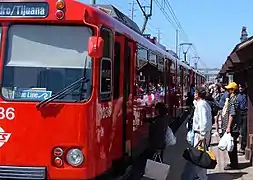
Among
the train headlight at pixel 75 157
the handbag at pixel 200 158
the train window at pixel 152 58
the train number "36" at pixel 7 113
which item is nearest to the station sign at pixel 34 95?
the train number "36" at pixel 7 113

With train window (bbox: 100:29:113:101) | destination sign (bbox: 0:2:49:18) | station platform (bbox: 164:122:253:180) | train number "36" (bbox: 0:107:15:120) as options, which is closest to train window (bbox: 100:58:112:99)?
train window (bbox: 100:29:113:101)

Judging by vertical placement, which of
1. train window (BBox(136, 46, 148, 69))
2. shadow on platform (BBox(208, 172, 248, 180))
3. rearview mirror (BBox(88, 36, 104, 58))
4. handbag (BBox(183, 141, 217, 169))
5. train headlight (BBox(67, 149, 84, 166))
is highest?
train window (BBox(136, 46, 148, 69))

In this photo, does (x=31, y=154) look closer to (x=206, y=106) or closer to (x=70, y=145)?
(x=70, y=145)

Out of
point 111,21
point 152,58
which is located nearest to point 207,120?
point 111,21

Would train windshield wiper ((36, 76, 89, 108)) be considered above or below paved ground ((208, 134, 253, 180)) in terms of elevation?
above

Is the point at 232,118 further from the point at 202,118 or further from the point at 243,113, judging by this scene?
the point at 243,113

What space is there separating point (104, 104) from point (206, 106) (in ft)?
9.81

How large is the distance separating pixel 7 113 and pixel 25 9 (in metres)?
1.36

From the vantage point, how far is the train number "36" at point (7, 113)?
6.43m

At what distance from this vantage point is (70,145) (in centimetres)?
638

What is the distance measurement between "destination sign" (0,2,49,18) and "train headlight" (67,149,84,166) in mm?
1781

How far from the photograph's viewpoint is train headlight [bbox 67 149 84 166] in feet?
20.8

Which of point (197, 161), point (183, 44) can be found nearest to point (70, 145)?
point (197, 161)

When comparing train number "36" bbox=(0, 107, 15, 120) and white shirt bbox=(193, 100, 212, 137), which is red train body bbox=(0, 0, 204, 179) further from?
white shirt bbox=(193, 100, 212, 137)
